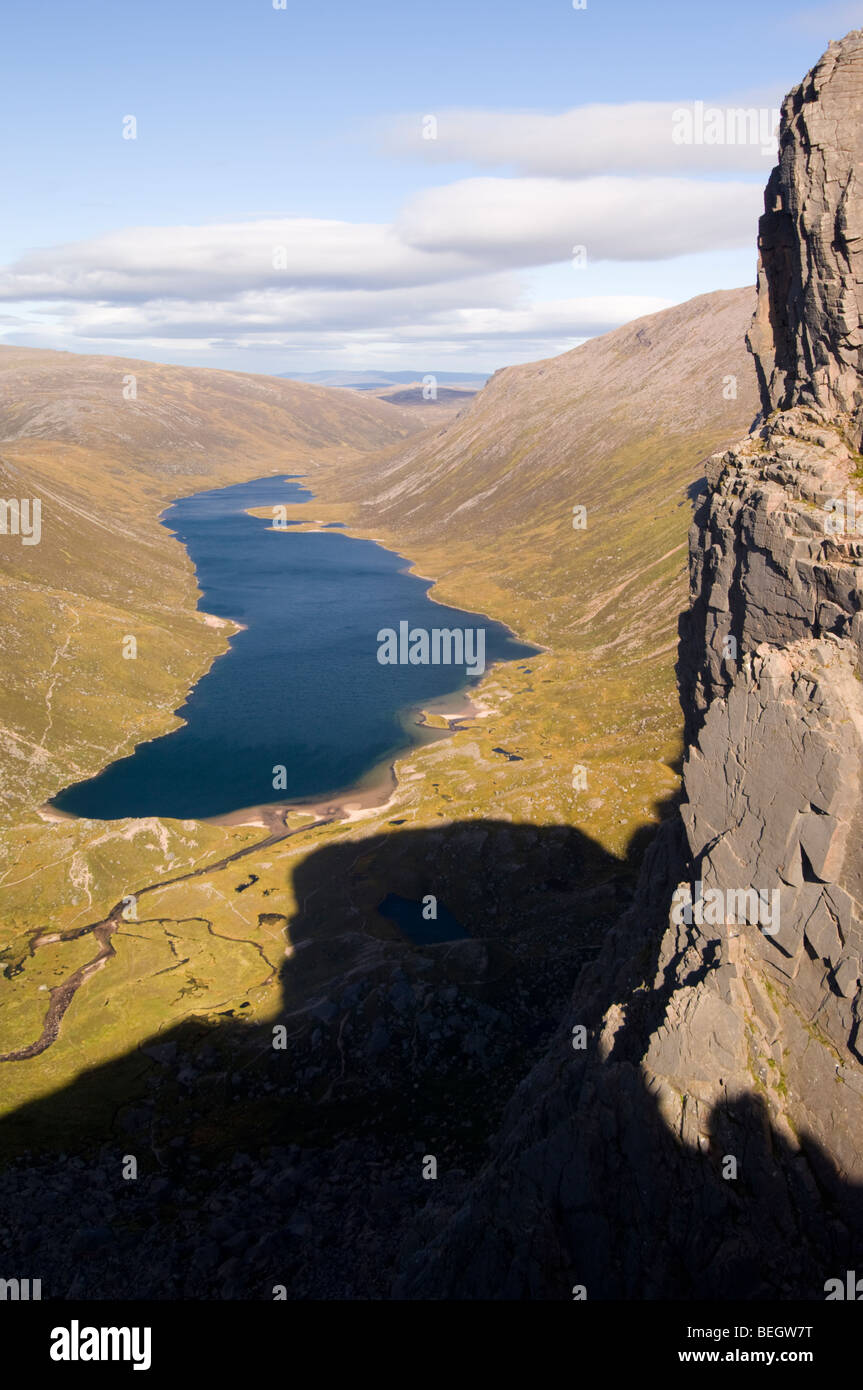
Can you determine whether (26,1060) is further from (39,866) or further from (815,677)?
(815,677)

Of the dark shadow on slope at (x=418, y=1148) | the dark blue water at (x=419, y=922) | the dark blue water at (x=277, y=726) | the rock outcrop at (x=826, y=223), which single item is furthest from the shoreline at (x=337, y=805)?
the rock outcrop at (x=826, y=223)

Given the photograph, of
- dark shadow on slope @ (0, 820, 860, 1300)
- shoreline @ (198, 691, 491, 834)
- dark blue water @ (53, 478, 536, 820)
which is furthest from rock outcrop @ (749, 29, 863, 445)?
dark blue water @ (53, 478, 536, 820)

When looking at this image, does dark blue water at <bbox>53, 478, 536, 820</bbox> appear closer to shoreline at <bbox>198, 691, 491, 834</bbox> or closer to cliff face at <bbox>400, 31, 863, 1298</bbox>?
shoreline at <bbox>198, 691, 491, 834</bbox>

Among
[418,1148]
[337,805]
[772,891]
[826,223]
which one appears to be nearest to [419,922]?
[337,805]

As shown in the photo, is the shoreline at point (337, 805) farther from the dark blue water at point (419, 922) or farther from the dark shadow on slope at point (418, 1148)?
the dark blue water at point (419, 922)

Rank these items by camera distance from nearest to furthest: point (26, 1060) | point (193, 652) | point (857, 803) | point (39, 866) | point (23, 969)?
point (857, 803) → point (26, 1060) → point (23, 969) → point (39, 866) → point (193, 652)
